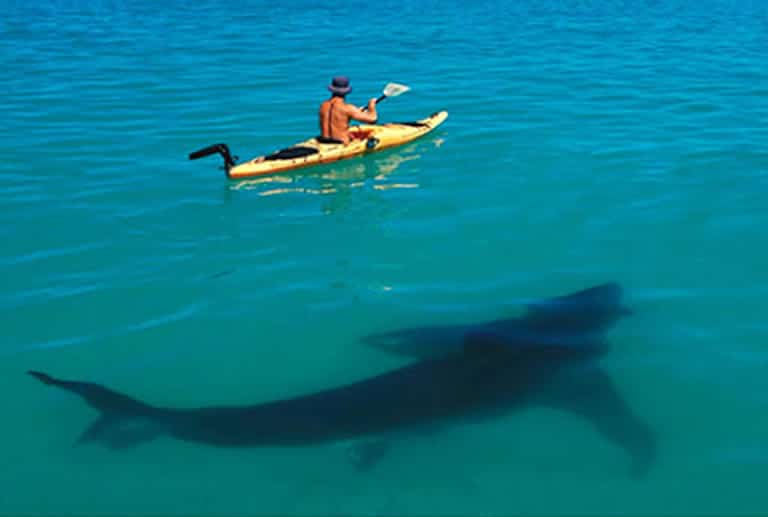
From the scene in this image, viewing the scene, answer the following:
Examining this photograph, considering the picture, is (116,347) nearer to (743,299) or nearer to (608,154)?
(743,299)

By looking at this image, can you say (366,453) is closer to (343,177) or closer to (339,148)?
(343,177)

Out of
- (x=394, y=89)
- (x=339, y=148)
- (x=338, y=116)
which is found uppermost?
(x=394, y=89)

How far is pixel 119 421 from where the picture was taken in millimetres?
7309

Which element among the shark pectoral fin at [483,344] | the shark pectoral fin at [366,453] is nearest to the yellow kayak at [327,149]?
the shark pectoral fin at [483,344]

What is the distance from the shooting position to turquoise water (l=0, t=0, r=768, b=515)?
700 centimetres

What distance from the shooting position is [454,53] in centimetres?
2553

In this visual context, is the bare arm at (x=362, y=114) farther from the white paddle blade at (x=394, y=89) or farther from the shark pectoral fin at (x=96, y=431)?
the shark pectoral fin at (x=96, y=431)

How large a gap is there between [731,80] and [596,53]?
16.2 feet

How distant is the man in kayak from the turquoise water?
682 mm

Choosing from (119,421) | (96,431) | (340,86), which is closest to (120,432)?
(119,421)

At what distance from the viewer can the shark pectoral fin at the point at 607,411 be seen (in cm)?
723

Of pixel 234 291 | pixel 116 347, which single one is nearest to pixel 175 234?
pixel 234 291

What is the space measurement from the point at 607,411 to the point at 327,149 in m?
9.01

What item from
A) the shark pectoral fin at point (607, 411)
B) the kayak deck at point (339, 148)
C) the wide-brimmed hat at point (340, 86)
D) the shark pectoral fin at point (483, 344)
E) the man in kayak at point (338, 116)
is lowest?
the shark pectoral fin at point (607, 411)
